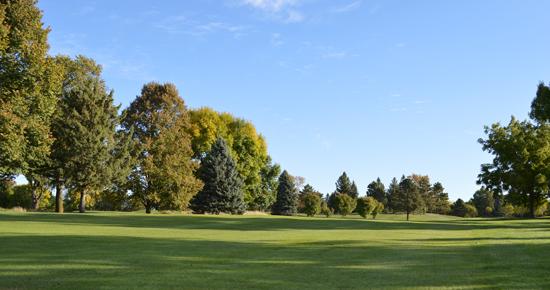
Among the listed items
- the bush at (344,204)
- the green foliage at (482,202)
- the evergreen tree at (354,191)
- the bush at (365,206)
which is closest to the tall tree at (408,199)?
the evergreen tree at (354,191)

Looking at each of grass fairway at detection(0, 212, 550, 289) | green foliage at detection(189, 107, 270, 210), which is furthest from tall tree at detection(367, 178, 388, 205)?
grass fairway at detection(0, 212, 550, 289)

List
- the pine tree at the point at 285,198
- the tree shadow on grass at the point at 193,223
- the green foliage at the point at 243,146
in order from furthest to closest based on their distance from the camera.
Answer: the pine tree at the point at 285,198 → the green foliage at the point at 243,146 → the tree shadow on grass at the point at 193,223

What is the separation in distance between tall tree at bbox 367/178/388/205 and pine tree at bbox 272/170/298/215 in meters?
52.7

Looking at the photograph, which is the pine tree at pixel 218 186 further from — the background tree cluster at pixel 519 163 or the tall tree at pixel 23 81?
the background tree cluster at pixel 519 163

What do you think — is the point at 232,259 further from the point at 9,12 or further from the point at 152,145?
the point at 152,145

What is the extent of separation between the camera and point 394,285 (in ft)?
31.1

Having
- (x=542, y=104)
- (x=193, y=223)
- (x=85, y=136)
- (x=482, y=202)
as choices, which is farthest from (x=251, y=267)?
(x=482, y=202)

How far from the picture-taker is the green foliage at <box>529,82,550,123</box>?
36487 millimetres

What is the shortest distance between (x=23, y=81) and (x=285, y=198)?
61273 mm

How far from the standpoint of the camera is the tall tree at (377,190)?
13975 cm

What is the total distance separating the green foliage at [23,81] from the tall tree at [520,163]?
5798cm

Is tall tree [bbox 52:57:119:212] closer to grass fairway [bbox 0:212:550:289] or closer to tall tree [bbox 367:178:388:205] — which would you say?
grass fairway [bbox 0:212:550:289]

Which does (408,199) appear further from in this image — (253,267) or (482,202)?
(253,267)

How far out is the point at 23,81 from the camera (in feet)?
115
